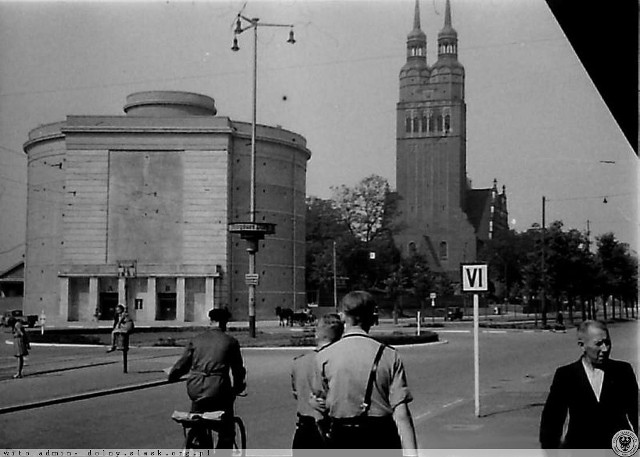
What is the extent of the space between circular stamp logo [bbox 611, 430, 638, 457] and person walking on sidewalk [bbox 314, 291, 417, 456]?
5.56ft

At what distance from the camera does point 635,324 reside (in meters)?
7.42

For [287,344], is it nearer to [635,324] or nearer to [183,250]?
[183,250]

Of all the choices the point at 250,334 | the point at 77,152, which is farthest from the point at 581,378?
the point at 77,152

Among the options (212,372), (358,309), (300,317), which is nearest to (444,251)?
(300,317)

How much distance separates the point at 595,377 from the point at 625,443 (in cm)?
142

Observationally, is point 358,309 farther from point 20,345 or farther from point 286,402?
point 20,345

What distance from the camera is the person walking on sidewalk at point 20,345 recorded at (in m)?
13.0

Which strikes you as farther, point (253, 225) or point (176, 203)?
point (176, 203)

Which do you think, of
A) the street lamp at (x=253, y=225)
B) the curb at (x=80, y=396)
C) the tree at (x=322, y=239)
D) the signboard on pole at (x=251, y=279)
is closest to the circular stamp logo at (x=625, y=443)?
the tree at (x=322, y=239)

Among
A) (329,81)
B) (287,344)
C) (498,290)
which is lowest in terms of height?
(287,344)

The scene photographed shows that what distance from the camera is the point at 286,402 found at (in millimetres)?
10039

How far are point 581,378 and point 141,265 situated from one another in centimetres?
763

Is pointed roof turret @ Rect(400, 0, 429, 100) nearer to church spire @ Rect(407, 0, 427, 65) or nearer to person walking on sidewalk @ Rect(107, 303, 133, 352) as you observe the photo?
church spire @ Rect(407, 0, 427, 65)

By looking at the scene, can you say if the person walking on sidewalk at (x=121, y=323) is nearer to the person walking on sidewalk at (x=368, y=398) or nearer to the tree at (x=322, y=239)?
the tree at (x=322, y=239)
